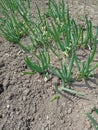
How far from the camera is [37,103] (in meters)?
2.03

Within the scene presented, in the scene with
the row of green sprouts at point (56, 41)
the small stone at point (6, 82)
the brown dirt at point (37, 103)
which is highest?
the row of green sprouts at point (56, 41)

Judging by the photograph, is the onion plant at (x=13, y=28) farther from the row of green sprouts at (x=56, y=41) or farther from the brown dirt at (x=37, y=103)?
the brown dirt at (x=37, y=103)

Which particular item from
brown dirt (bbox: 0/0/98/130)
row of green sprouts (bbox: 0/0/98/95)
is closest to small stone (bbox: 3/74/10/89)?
brown dirt (bbox: 0/0/98/130)

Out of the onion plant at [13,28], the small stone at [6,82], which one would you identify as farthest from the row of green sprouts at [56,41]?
the small stone at [6,82]

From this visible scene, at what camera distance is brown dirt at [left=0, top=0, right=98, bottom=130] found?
1896 millimetres

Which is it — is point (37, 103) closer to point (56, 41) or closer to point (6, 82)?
point (6, 82)

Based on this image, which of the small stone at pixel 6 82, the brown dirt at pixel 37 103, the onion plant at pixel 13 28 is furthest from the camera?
the onion plant at pixel 13 28

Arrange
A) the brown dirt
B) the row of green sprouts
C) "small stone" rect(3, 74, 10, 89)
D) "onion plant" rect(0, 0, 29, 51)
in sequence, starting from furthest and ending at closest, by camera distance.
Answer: "onion plant" rect(0, 0, 29, 51)
"small stone" rect(3, 74, 10, 89)
the row of green sprouts
the brown dirt

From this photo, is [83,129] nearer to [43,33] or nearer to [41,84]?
[41,84]

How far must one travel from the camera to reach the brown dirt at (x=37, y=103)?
1.90 m

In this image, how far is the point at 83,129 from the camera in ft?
5.96

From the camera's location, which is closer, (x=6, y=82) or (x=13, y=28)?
(x=6, y=82)

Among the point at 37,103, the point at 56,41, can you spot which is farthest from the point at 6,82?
the point at 56,41

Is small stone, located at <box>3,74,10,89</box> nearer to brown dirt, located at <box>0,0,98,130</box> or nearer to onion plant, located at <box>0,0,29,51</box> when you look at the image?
brown dirt, located at <box>0,0,98,130</box>
